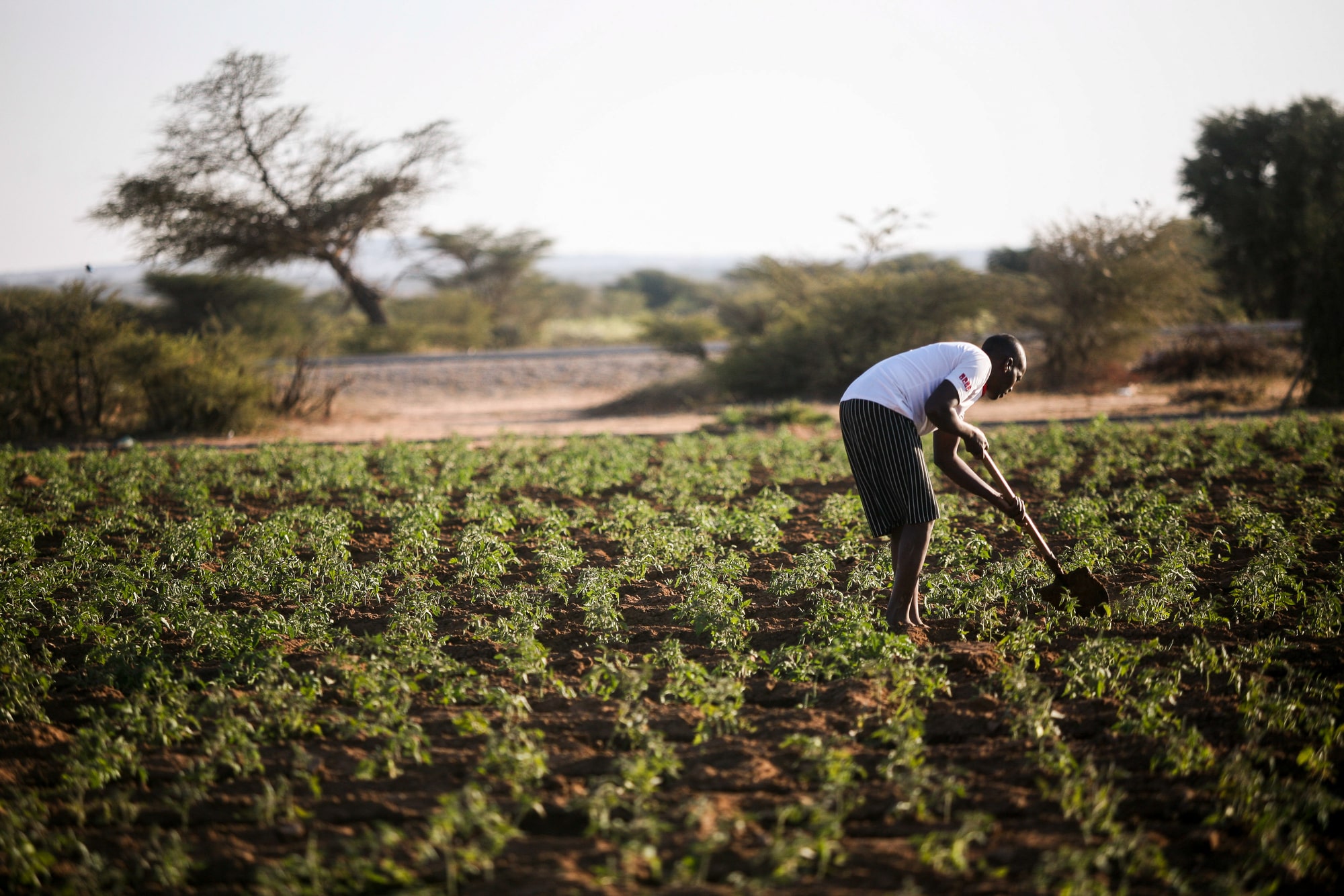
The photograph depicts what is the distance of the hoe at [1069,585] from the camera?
15.1 ft

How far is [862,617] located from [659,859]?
1.99 m

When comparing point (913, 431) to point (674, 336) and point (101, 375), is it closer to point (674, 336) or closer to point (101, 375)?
point (101, 375)

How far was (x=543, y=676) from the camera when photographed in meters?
3.96

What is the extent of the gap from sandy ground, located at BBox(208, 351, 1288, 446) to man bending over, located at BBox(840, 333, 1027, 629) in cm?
807

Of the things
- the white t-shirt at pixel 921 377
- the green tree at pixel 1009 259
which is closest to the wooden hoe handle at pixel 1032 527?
the white t-shirt at pixel 921 377

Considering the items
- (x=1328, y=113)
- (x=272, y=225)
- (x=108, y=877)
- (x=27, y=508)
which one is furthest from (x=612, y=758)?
(x=1328, y=113)

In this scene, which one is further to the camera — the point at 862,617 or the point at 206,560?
the point at 206,560

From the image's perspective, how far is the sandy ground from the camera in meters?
14.0

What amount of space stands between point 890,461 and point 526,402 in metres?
15.1

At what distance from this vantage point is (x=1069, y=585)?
4.70 m

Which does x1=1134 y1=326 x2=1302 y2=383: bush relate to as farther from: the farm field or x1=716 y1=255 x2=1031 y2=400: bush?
the farm field

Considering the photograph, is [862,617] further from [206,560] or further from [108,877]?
[206,560]

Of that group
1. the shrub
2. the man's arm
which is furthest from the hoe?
the shrub

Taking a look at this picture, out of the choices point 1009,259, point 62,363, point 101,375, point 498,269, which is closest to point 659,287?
point 498,269
